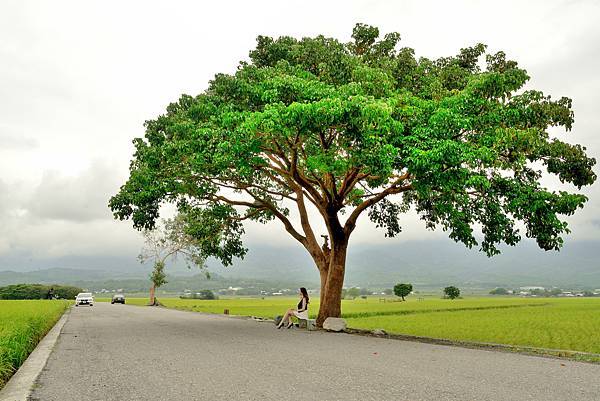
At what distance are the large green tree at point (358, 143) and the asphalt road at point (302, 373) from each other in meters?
5.84

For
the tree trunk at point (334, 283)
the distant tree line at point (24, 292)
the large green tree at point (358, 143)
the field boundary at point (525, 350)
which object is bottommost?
the distant tree line at point (24, 292)

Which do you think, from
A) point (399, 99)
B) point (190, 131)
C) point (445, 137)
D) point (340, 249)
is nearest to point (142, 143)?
point (190, 131)

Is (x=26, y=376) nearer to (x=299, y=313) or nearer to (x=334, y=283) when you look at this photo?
(x=299, y=313)

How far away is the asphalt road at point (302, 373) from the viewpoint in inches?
298

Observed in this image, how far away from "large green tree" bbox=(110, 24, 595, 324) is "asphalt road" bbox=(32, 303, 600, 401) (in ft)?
19.2

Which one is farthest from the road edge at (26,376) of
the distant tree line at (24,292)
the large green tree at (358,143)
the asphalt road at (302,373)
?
the distant tree line at (24,292)

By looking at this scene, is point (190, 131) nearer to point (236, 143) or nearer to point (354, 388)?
point (236, 143)

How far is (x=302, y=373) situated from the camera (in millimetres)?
9258

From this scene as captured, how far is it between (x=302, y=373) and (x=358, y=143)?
8.81 metres

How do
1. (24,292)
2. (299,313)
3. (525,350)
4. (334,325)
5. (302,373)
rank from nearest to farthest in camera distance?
(302,373) < (525,350) < (334,325) < (299,313) < (24,292)

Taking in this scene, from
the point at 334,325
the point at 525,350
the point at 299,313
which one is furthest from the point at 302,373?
the point at 299,313

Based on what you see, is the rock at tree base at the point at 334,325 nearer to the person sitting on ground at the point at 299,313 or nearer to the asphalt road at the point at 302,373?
the person sitting on ground at the point at 299,313

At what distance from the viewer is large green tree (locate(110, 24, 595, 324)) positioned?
49.1 ft

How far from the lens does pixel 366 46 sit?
22625 mm
